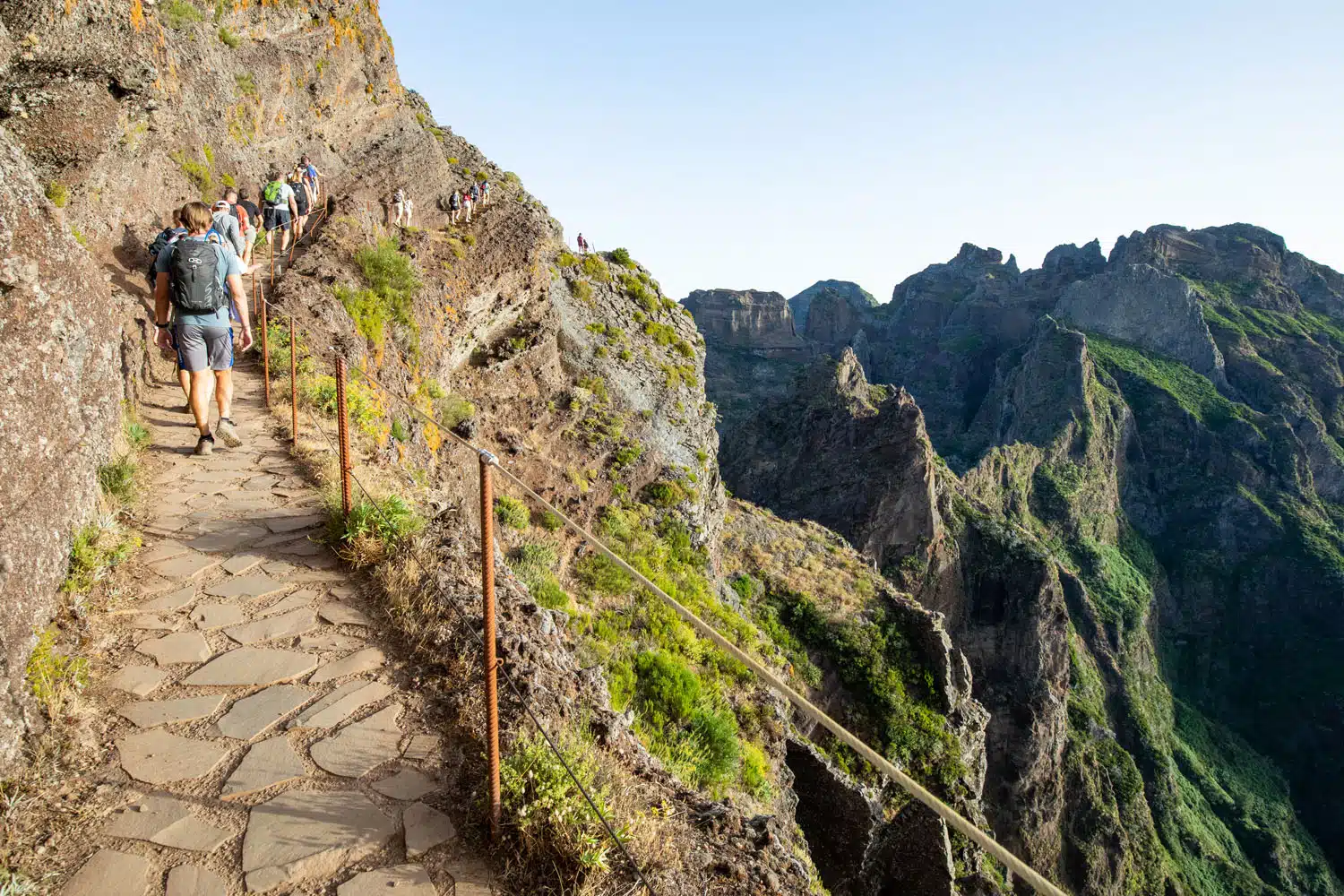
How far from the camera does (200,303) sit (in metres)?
6.49

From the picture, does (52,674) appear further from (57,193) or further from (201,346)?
(57,193)

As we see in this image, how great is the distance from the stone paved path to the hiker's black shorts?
1053cm

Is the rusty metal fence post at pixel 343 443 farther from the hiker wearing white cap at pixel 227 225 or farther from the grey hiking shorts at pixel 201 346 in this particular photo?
the hiker wearing white cap at pixel 227 225

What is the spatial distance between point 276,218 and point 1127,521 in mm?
107523

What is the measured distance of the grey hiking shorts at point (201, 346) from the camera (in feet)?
21.7

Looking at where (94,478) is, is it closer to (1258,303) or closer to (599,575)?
(599,575)

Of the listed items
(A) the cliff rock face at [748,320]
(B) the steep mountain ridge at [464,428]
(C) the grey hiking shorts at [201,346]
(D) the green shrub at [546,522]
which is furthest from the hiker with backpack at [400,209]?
(A) the cliff rock face at [748,320]

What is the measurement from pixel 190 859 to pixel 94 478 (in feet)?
10.1

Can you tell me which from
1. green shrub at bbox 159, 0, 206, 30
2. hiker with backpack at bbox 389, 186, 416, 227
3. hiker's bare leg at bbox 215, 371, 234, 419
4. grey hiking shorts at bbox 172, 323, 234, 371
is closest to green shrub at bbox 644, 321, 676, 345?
hiker with backpack at bbox 389, 186, 416, 227

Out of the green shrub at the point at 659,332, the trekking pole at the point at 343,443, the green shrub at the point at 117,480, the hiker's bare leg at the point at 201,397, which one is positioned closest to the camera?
the green shrub at the point at 117,480

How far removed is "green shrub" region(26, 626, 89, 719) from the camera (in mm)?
3186

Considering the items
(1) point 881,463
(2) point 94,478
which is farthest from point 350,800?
(1) point 881,463

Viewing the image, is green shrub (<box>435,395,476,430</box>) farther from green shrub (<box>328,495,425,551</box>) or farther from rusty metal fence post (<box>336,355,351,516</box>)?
green shrub (<box>328,495,425,551</box>)

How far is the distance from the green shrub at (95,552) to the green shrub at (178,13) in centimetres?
1289
